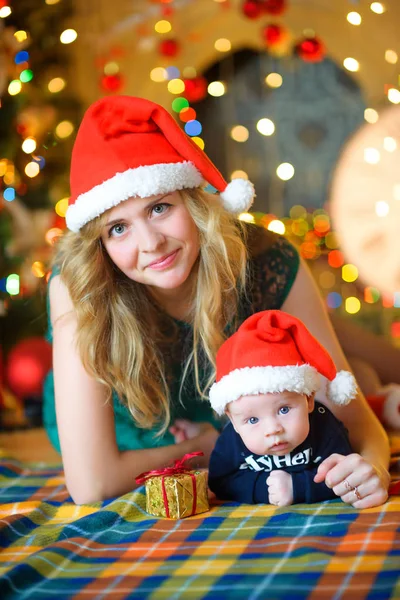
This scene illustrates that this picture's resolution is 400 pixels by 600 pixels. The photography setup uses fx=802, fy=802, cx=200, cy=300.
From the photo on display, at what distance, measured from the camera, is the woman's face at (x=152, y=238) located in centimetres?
168

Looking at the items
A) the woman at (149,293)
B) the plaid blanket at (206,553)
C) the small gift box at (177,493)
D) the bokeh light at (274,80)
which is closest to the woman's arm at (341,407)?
the woman at (149,293)

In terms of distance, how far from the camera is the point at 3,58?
3170 mm

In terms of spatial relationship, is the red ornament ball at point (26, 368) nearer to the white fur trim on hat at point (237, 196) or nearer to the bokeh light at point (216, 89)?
the bokeh light at point (216, 89)

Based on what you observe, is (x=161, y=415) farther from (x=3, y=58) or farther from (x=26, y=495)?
(x=3, y=58)

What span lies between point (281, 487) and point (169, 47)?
3.24m

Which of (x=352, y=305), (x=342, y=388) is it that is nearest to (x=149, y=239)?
(x=342, y=388)

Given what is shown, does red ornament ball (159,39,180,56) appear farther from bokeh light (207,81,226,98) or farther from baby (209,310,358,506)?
baby (209,310,358,506)

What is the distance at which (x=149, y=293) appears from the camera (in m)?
1.96

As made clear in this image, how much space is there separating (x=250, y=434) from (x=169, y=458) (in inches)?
16.5

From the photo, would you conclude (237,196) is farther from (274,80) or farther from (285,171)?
(274,80)

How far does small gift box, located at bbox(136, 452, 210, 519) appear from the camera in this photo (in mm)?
1586

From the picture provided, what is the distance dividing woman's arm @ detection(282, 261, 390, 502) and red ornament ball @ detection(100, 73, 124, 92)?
8.04 feet

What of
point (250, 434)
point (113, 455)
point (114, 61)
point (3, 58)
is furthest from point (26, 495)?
point (114, 61)

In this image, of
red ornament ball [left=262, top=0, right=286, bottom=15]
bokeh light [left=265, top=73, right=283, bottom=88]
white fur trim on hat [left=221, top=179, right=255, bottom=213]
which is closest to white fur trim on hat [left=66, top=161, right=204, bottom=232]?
white fur trim on hat [left=221, top=179, right=255, bottom=213]
